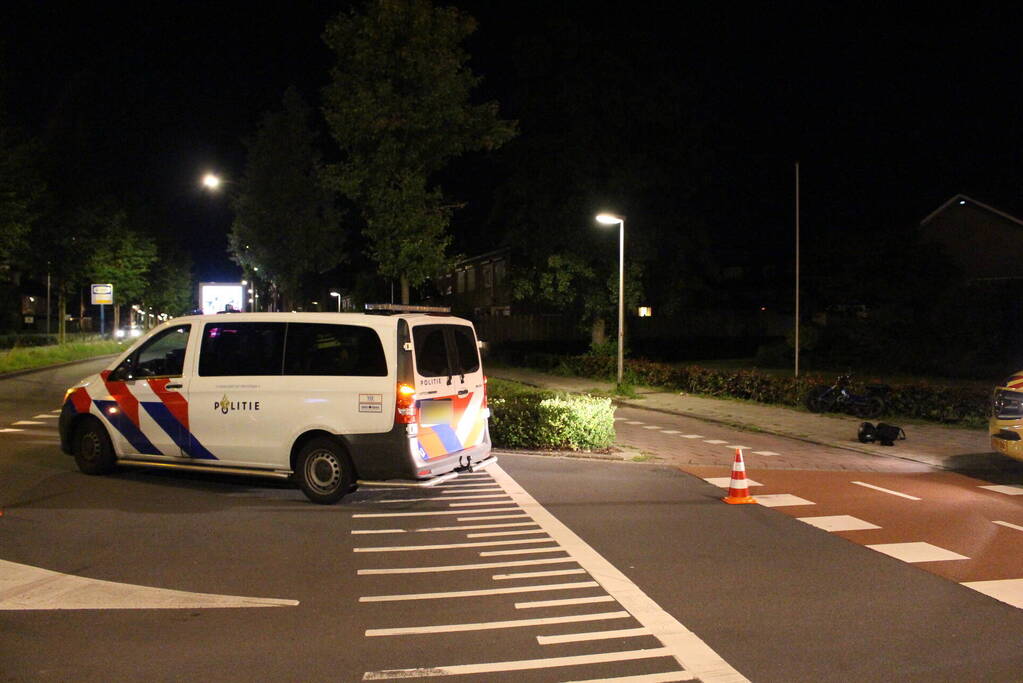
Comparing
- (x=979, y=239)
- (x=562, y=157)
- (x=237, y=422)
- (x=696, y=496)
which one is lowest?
(x=696, y=496)

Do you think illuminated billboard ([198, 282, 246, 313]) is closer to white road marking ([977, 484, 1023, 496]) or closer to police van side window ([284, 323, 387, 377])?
police van side window ([284, 323, 387, 377])

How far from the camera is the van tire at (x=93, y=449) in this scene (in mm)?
10914

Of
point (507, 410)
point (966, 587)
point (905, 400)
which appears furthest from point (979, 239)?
point (966, 587)

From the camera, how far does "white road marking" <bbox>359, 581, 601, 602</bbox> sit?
20.9 ft

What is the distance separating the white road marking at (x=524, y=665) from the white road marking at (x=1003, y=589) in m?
2.92

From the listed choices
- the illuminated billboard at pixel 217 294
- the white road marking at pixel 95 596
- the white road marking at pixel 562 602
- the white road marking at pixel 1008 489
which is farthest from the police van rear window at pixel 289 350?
the illuminated billboard at pixel 217 294

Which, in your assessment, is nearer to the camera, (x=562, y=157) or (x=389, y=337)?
(x=389, y=337)

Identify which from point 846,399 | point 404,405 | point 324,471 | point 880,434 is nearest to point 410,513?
point 324,471

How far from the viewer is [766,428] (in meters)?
17.6

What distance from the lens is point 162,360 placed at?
10625 mm

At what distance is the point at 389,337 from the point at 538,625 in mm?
4326

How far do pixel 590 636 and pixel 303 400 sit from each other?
5.08 metres

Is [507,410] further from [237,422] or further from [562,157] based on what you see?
[562,157]

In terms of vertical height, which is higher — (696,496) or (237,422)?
(237,422)
